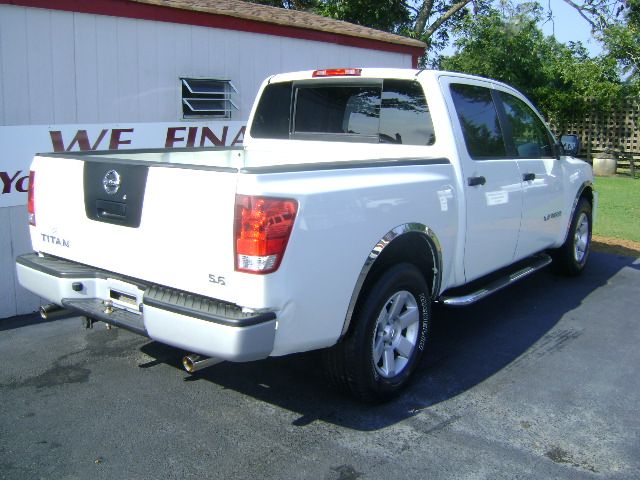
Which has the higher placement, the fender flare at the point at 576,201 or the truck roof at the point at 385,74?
the truck roof at the point at 385,74

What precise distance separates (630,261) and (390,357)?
16.9 ft

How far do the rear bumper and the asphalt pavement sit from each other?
2.05 ft

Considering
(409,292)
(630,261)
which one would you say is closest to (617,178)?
(630,261)

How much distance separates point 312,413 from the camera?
3.89m

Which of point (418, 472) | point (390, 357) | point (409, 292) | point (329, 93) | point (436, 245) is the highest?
point (329, 93)

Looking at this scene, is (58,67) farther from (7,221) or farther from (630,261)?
(630,261)

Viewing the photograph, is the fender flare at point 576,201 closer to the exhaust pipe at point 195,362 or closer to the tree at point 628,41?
the exhaust pipe at point 195,362

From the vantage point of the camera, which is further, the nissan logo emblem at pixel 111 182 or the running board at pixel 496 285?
the running board at pixel 496 285

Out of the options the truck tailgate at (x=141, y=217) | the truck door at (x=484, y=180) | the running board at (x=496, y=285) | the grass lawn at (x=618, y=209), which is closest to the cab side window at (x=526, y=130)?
the truck door at (x=484, y=180)

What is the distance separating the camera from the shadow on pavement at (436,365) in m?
3.96

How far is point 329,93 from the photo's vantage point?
5133 millimetres

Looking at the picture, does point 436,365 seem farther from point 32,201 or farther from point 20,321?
point 20,321

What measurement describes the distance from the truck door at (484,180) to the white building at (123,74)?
313 cm

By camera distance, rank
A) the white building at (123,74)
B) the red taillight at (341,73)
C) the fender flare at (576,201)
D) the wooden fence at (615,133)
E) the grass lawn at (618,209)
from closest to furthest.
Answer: the red taillight at (341,73) < the white building at (123,74) < the fender flare at (576,201) < the grass lawn at (618,209) < the wooden fence at (615,133)
